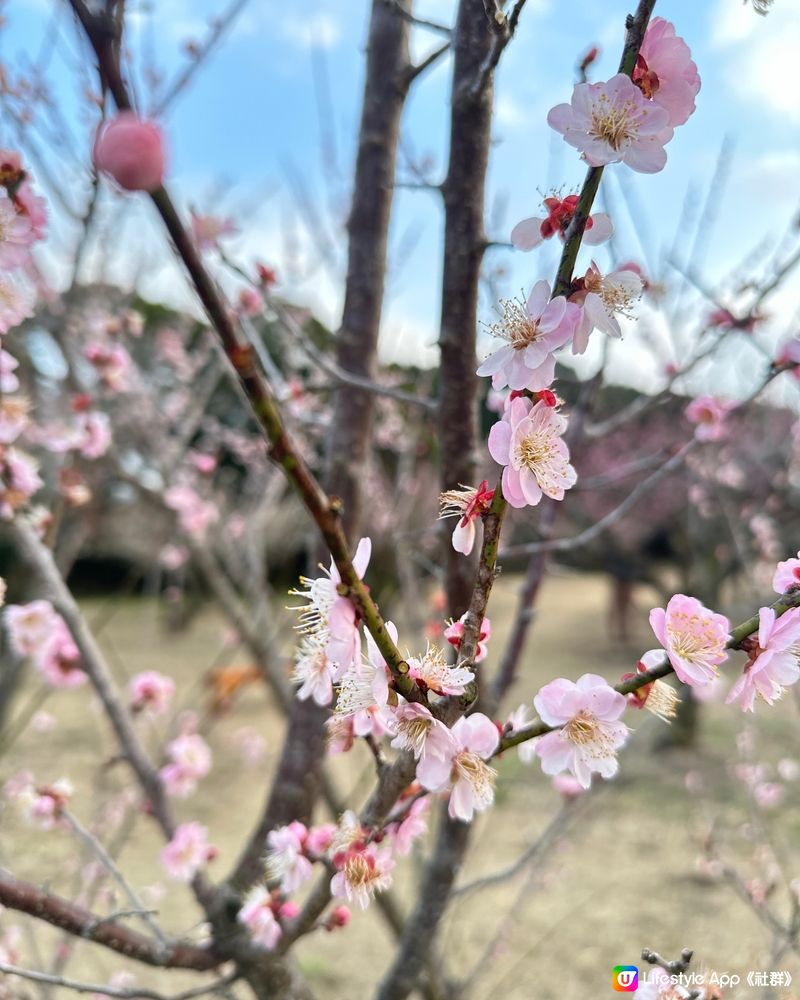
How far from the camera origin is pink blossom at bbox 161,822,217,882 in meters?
1.58

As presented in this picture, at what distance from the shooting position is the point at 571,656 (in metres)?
8.06

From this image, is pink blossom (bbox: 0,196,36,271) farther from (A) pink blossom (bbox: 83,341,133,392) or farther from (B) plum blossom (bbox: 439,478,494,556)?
(A) pink blossom (bbox: 83,341,133,392)

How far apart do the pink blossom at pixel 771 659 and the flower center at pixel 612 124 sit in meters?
0.43

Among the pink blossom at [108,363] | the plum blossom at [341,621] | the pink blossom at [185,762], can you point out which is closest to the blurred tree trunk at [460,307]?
the plum blossom at [341,621]

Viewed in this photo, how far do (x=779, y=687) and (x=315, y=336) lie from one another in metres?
6.14

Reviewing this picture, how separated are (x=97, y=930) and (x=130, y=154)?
1.21m

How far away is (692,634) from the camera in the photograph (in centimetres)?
68

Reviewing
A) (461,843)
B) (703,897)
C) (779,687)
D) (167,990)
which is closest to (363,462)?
(461,843)

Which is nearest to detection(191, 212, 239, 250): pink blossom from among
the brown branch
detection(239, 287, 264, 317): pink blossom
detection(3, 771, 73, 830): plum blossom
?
detection(239, 287, 264, 317): pink blossom

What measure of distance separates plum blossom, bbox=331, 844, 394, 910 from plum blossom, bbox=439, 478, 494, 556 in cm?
33

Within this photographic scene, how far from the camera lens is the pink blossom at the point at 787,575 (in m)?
0.65

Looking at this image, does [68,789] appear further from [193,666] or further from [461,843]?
[193,666]

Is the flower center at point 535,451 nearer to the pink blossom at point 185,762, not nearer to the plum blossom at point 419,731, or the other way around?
the plum blossom at point 419,731

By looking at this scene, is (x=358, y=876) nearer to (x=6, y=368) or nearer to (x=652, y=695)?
(x=652, y=695)
